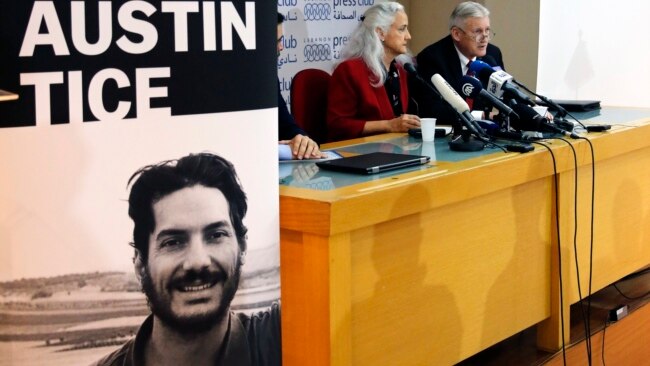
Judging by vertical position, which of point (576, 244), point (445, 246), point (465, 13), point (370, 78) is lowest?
point (576, 244)

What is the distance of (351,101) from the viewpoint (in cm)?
380

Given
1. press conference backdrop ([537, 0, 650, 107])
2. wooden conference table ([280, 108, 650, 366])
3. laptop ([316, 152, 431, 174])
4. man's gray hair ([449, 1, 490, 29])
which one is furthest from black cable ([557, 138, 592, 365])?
press conference backdrop ([537, 0, 650, 107])

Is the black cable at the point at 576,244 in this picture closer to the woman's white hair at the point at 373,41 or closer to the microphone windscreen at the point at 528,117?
the microphone windscreen at the point at 528,117

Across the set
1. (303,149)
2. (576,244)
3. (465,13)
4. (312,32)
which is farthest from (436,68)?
(303,149)

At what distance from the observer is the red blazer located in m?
3.75

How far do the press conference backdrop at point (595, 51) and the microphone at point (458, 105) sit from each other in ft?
9.01

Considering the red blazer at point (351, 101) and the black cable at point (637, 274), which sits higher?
the red blazer at point (351, 101)

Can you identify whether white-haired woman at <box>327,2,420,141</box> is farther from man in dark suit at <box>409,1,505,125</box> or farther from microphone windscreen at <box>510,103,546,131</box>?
microphone windscreen at <box>510,103,546,131</box>

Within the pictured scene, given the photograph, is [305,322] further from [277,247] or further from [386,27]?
[386,27]

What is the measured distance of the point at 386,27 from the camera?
12.8 feet

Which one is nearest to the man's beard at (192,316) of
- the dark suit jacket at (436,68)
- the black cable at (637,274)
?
the black cable at (637,274)

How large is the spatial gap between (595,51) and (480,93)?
287cm

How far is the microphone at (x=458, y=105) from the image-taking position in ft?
9.28

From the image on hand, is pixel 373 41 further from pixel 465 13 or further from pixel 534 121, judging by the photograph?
pixel 534 121
